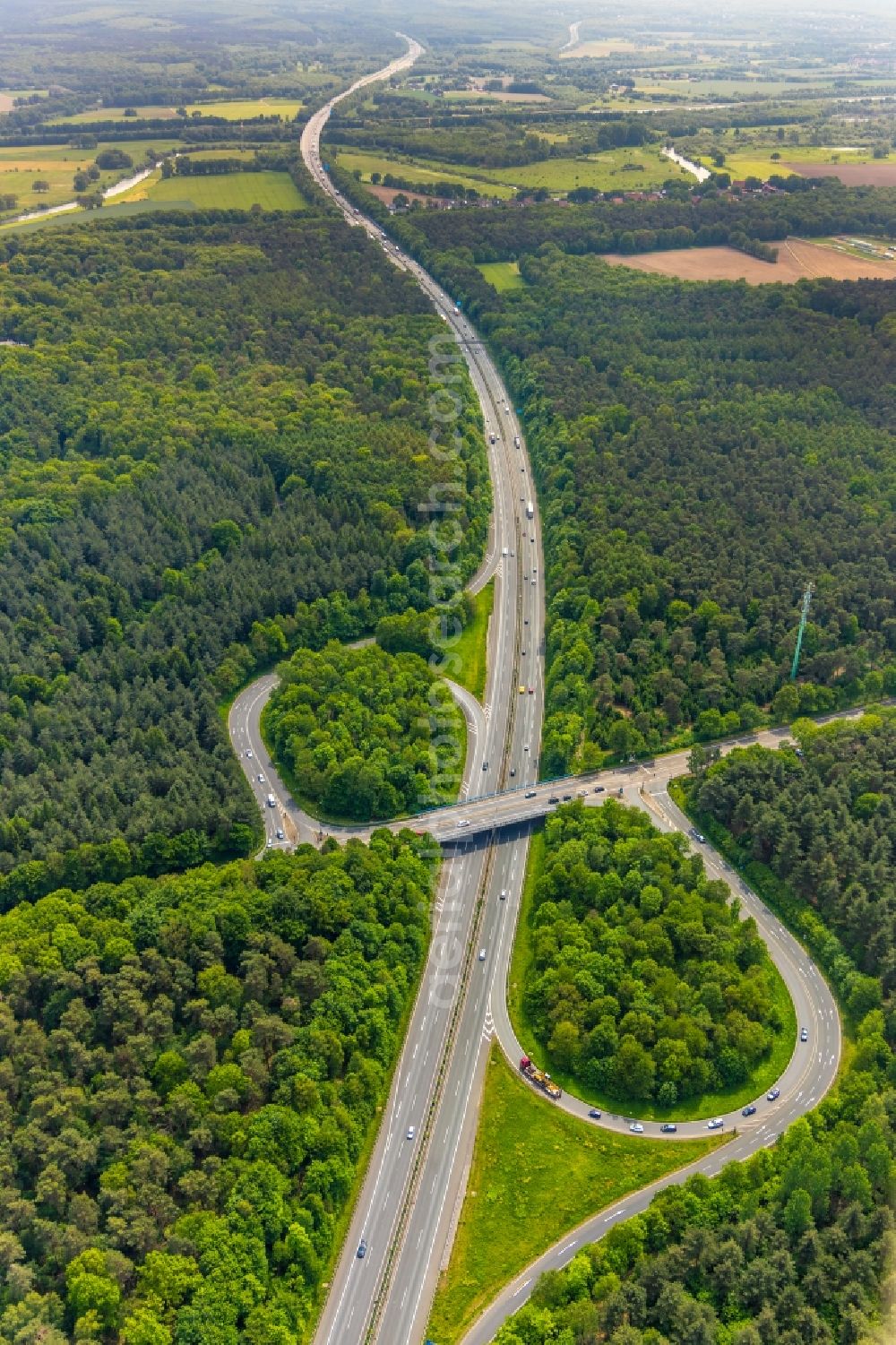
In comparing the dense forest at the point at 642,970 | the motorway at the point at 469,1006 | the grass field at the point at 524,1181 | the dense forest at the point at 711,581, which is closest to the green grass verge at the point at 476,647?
the motorway at the point at 469,1006

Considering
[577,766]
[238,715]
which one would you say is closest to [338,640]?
[238,715]

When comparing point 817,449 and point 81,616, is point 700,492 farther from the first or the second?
point 81,616

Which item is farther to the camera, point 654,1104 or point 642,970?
point 642,970

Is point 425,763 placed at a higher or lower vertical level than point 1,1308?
higher

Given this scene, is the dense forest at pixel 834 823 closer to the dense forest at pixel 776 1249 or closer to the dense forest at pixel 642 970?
the dense forest at pixel 776 1249

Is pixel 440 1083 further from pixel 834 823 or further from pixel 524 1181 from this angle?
pixel 834 823

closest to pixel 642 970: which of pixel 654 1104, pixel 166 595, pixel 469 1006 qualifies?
pixel 654 1104

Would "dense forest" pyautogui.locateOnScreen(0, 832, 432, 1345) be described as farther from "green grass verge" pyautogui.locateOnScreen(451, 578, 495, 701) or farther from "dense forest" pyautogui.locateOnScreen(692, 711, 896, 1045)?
"dense forest" pyautogui.locateOnScreen(692, 711, 896, 1045)
